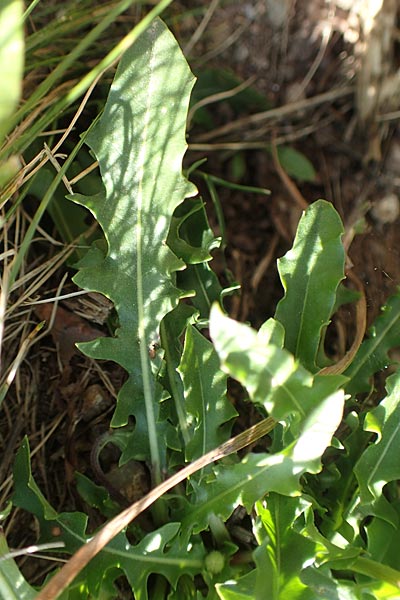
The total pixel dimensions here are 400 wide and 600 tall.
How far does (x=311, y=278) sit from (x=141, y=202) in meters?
0.26

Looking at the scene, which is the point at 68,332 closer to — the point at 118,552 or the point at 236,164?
the point at 118,552

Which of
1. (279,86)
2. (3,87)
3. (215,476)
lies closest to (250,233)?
(279,86)

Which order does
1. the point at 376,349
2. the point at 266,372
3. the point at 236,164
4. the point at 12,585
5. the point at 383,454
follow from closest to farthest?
1. the point at 266,372
2. the point at 12,585
3. the point at 383,454
4. the point at 376,349
5. the point at 236,164

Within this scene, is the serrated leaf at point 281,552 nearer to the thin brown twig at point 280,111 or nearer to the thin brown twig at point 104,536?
the thin brown twig at point 104,536

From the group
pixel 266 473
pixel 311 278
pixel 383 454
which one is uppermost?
pixel 311 278

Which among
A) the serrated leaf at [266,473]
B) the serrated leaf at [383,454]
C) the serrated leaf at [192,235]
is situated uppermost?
the serrated leaf at [192,235]

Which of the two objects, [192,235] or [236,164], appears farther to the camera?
[236,164]

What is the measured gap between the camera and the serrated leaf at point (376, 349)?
3.67 feet

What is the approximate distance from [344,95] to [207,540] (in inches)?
37.3

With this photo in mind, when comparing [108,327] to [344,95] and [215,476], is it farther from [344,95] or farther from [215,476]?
[344,95]

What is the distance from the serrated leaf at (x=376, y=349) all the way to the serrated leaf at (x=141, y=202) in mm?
302

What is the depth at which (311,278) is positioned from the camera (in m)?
1.01

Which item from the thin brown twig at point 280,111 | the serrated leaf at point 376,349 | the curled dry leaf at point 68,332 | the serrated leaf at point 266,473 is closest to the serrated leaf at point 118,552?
the serrated leaf at point 266,473

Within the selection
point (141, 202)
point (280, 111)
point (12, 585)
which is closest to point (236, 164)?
point (280, 111)
